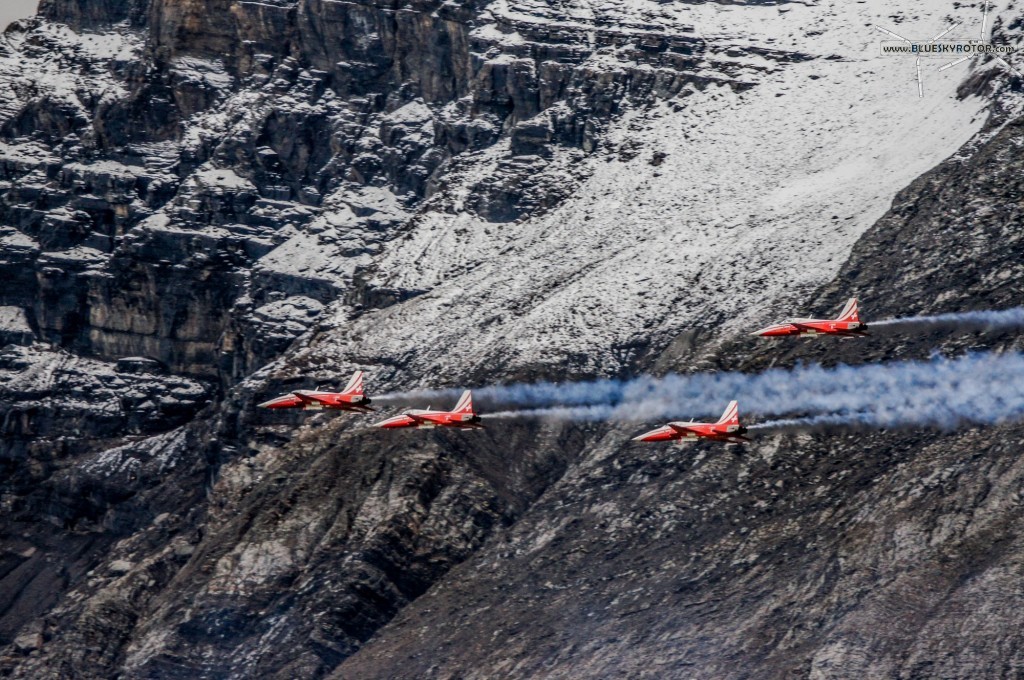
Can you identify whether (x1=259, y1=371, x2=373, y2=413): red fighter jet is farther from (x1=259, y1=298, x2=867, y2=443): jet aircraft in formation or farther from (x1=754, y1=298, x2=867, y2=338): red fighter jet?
(x1=754, y1=298, x2=867, y2=338): red fighter jet

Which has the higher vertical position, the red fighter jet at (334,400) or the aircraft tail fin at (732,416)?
the aircraft tail fin at (732,416)

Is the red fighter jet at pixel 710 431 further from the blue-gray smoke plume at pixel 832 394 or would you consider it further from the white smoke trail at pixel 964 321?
the white smoke trail at pixel 964 321

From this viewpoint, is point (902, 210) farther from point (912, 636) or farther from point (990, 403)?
point (912, 636)

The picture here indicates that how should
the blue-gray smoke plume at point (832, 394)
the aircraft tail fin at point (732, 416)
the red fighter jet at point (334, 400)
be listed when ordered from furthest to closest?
the blue-gray smoke plume at point (832, 394) → the red fighter jet at point (334, 400) → the aircraft tail fin at point (732, 416)

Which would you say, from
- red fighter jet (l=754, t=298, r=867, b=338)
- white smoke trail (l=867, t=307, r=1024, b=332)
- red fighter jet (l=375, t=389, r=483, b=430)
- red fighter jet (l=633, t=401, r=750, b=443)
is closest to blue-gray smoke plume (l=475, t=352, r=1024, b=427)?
white smoke trail (l=867, t=307, r=1024, b=332)

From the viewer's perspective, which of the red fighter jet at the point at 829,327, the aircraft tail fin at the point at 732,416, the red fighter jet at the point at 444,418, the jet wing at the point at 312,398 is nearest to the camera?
the aircraft tail fin at the point at 732,416

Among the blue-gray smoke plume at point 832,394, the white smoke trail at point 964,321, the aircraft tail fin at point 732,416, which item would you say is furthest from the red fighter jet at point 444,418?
the white smoke trail at point 964,321
